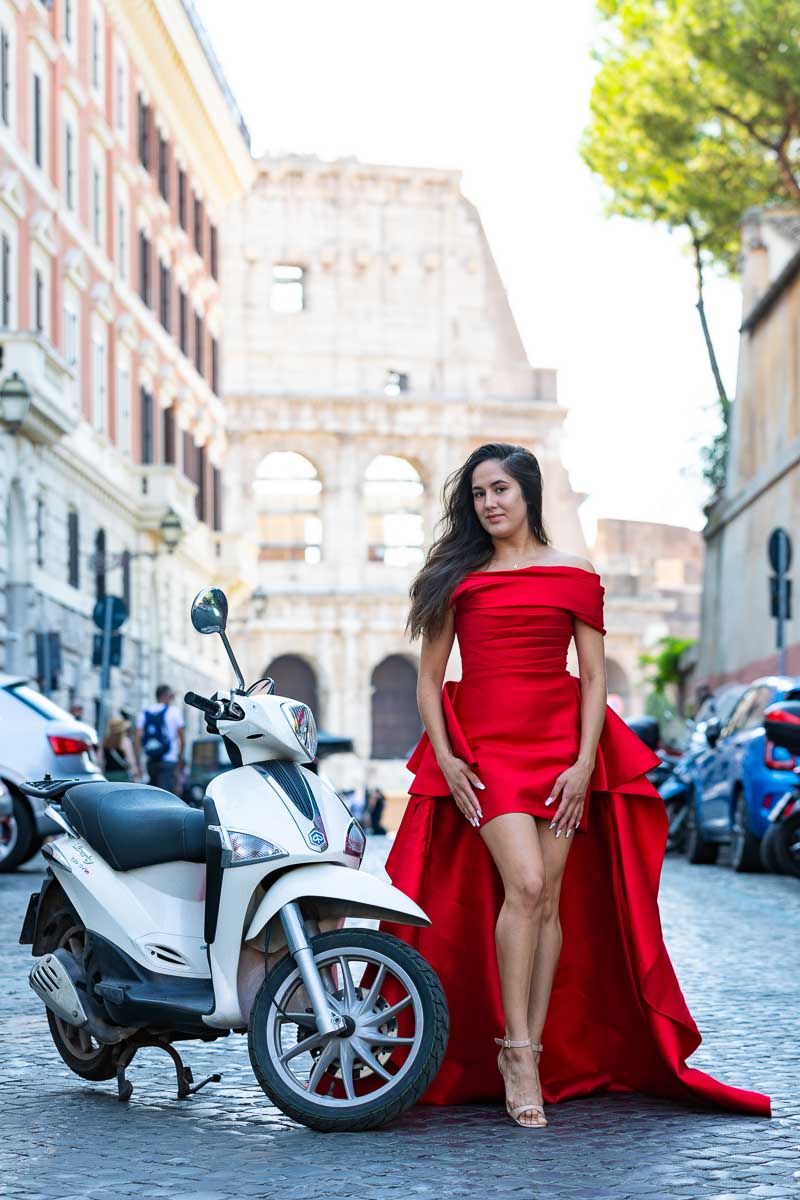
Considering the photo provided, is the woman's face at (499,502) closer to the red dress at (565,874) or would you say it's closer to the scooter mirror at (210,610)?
the red dress at (565,874)

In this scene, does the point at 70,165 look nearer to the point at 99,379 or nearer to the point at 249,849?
the point at 99,379

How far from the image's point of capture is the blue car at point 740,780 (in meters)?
15.9

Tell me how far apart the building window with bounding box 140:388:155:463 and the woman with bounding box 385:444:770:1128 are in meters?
33.4

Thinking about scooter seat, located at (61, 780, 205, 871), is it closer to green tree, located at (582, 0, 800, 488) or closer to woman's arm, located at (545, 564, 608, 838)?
woman's arm, located at (545, 564, 608, 838)

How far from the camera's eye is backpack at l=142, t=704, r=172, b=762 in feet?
73.6

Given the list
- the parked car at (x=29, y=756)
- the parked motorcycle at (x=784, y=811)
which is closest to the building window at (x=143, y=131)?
the parked car at (x=29, y=756)

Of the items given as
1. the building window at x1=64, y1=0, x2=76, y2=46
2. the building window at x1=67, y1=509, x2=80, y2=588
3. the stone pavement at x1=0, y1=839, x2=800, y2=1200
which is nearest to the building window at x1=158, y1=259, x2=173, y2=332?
the building window at x1=64, y1=0, x2=76, y2=46

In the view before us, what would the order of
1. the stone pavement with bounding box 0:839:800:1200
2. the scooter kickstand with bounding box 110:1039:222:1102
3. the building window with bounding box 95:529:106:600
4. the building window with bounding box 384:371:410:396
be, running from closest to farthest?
the stone pavement with bounding box 0:839:800:1200
the scooter kickstand with bounding box 110:1039:222:1102
the building window with bounding box 95:529:106:600
the building window with bounding box 384:371:410:396

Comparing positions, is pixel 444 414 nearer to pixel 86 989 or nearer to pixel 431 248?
pixel 431 248

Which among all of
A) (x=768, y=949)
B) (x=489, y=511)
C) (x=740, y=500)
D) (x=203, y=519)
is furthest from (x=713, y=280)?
(x=489, y=511)

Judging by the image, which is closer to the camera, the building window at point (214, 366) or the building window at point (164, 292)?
the building window at point (164, 292)

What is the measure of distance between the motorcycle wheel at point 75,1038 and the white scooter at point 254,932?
84 mm

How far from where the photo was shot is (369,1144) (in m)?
5.16

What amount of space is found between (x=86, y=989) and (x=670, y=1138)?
1626 mm
